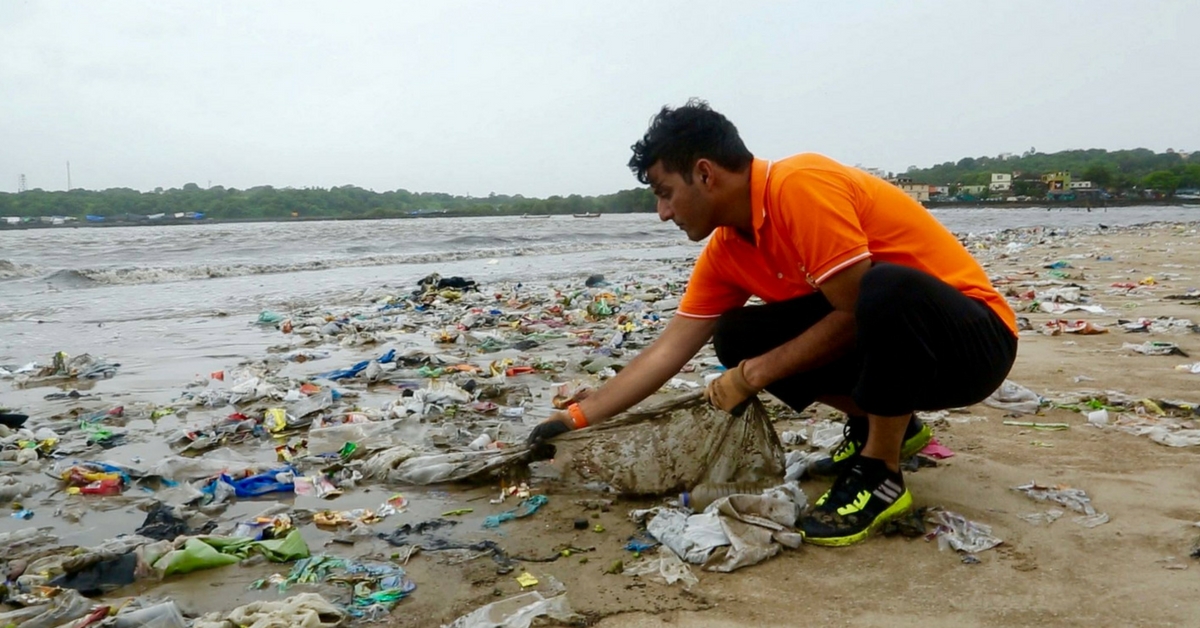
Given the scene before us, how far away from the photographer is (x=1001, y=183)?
86.1 metres

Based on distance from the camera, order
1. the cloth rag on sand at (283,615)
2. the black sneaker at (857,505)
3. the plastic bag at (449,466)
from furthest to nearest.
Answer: the plastic bag at (449,466)
the black sneaker at (857,505)
the cloth rag on sand at (283,615)

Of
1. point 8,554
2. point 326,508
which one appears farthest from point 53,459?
point 326,508

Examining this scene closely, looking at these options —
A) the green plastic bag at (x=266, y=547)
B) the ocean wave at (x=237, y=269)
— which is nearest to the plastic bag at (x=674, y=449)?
the green plastic bag at (x=266, y=547)

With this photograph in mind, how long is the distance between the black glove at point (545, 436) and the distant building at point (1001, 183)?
89641 millimetres

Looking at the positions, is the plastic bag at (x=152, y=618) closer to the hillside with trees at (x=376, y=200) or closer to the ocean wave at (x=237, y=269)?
the ocean wave at (x=237, y=269)

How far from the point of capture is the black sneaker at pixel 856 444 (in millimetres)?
2891

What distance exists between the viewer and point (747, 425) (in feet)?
9.13

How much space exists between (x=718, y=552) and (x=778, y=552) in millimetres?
190

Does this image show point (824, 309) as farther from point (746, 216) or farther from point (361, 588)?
point (361, 588)

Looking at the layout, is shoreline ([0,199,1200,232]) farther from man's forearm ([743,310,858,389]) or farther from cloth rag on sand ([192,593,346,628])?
man's forearm ([743,310,858,389])

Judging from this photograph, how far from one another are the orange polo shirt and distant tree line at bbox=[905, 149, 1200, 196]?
88746 millimetres

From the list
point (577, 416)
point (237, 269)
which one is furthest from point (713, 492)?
point (237, 269)

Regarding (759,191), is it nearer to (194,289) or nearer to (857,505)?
(857,505)

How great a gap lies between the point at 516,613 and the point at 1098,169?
9821cm
